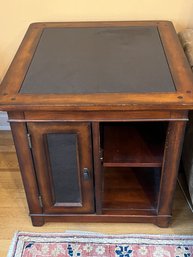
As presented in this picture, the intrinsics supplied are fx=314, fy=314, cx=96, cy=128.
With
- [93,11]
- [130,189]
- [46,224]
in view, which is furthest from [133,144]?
[93,11]

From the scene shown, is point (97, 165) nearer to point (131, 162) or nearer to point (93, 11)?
point (131, 162)

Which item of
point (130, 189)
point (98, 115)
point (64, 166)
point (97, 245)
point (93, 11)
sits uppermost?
point (93, 11)

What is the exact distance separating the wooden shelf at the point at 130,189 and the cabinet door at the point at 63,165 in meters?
0.12

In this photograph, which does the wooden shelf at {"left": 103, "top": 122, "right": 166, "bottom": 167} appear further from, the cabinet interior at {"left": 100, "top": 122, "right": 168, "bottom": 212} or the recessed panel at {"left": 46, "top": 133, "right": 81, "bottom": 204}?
the recessed panel at {"left": 46, "top": 133, "right": 81, "bottom": 204}

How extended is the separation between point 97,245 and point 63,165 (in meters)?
0.39

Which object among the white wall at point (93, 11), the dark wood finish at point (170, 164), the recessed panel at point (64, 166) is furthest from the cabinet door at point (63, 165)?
the white wall at point (93, 11)

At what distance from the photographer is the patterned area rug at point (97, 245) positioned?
126 cm

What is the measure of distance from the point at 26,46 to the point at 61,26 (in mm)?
235

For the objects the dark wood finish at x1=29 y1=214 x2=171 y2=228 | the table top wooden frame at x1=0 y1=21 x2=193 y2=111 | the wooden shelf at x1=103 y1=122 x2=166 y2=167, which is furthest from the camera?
the dark wood finish at x1=29 y1=214 x2=171 y2=228

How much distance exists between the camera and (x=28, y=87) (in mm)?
1014

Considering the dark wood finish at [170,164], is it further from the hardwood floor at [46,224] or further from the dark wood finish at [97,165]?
the dark wood finish at [97,165]

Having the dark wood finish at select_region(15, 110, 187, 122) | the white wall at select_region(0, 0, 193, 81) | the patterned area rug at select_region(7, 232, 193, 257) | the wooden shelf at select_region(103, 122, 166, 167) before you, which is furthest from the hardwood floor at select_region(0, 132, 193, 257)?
the white wall at select_region(0, 0, 193, 81)

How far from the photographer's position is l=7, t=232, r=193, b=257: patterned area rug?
1258 mm

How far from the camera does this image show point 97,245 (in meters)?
1.29
